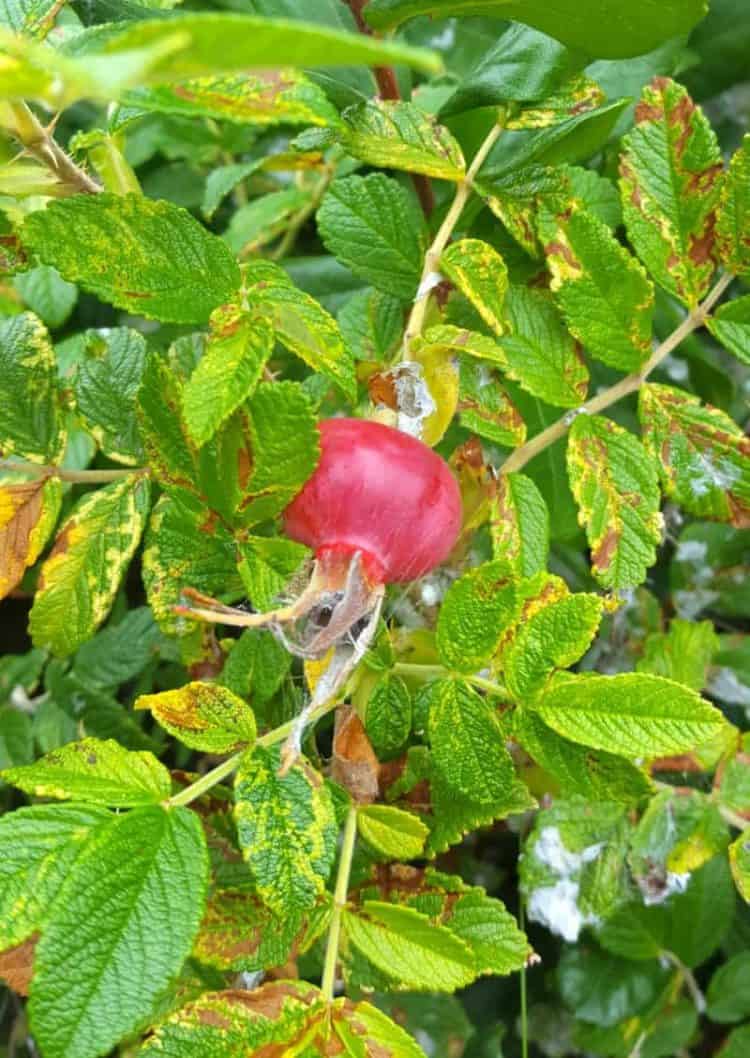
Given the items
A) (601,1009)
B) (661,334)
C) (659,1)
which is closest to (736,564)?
(661,334)

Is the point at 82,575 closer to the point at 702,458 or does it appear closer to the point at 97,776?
the point at 97,776

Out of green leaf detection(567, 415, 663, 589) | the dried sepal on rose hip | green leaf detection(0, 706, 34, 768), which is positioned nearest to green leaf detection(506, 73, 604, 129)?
green leaf detection(567, 415, 663, 589)

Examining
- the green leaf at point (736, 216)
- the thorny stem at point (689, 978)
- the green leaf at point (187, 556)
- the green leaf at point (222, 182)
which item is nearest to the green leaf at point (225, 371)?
the green leaf at point (187, 556)

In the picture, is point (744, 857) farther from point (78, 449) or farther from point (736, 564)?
point (78, 449)

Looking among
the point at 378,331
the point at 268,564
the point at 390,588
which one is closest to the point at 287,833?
the point at 268,564

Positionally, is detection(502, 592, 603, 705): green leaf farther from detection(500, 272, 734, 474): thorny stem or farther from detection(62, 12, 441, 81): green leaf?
detection(62, 12, 441, 81): green leaf

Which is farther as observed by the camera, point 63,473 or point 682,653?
point 682,653
